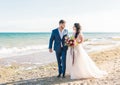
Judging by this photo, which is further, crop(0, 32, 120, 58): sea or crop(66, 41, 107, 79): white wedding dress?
crop(0, 32, 120, 58): sea

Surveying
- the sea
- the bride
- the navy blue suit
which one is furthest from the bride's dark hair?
the sea

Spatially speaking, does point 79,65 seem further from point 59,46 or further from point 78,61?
point 59,46

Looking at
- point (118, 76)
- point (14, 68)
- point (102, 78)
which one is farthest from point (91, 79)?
point (14, 68)

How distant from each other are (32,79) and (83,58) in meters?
1.92

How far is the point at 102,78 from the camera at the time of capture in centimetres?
974

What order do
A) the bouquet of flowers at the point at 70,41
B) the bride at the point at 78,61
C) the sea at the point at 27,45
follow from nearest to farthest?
1. the bouquet of flowers at the point at 70,41
2. the bride at the point at 78,61
3. the sea at the point at 27,45

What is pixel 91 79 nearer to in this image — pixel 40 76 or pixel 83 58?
pixel 83 58

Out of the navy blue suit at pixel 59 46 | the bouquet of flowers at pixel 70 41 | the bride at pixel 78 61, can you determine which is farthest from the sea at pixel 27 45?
the bouquet of flowers at pixel 70 41

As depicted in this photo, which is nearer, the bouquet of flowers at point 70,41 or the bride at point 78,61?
the bouquet of flowers at point 70,41

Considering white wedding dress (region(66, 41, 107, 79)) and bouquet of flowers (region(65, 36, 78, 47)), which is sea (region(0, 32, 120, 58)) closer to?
white wedding dress (region(66, 41, 107, 79))

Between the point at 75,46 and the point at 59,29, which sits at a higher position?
the point at 59,29

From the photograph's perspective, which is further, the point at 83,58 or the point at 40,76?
the point at 40,76

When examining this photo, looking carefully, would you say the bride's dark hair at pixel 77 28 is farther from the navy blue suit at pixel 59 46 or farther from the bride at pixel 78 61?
the navy blue suit at pixel 59 46

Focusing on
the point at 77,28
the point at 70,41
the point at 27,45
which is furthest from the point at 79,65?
the point at 27,45
